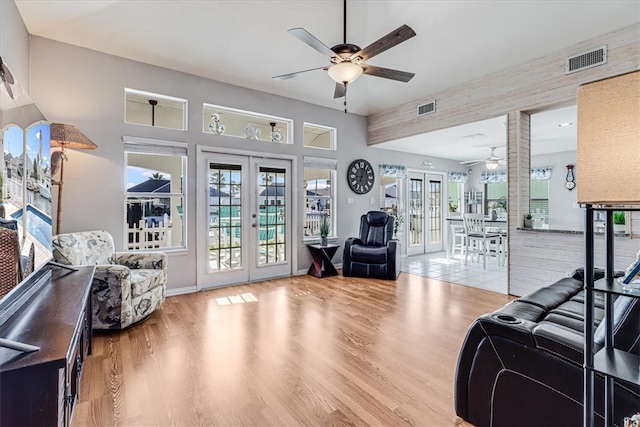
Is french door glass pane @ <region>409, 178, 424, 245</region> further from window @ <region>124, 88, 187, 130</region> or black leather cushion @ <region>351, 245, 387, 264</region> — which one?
window @ <region>124, 88, 187, 130</region>

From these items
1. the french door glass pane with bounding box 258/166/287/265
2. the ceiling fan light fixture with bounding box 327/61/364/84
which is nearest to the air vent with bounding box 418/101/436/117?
the french door glass pane with bounding box 258/166/287/265

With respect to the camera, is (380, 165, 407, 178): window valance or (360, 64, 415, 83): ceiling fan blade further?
(380, 165, 407, 178): window valance

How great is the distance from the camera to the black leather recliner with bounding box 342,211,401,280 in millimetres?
4859

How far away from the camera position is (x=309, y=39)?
245cm

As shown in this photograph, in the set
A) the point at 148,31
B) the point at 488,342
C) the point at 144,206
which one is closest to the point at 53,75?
the point at 148,31

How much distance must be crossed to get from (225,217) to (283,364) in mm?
2750

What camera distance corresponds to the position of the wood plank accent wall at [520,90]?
3211mm

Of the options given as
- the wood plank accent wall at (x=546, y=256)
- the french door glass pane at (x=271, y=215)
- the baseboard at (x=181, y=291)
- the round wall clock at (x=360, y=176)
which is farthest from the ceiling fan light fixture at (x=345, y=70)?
the baseboard at (x=181, y=291)

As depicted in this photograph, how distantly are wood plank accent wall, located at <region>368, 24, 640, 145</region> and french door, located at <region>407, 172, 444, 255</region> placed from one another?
2.21 metres

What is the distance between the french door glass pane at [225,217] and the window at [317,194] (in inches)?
47.1

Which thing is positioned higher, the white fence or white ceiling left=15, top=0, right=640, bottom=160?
white ceiling left=15, top=0, right=640, bottom=160

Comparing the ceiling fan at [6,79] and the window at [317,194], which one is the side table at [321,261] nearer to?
the window at [317,194]

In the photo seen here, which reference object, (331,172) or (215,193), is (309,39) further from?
(331,172)

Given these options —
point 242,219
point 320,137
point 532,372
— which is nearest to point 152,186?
point 242,219
